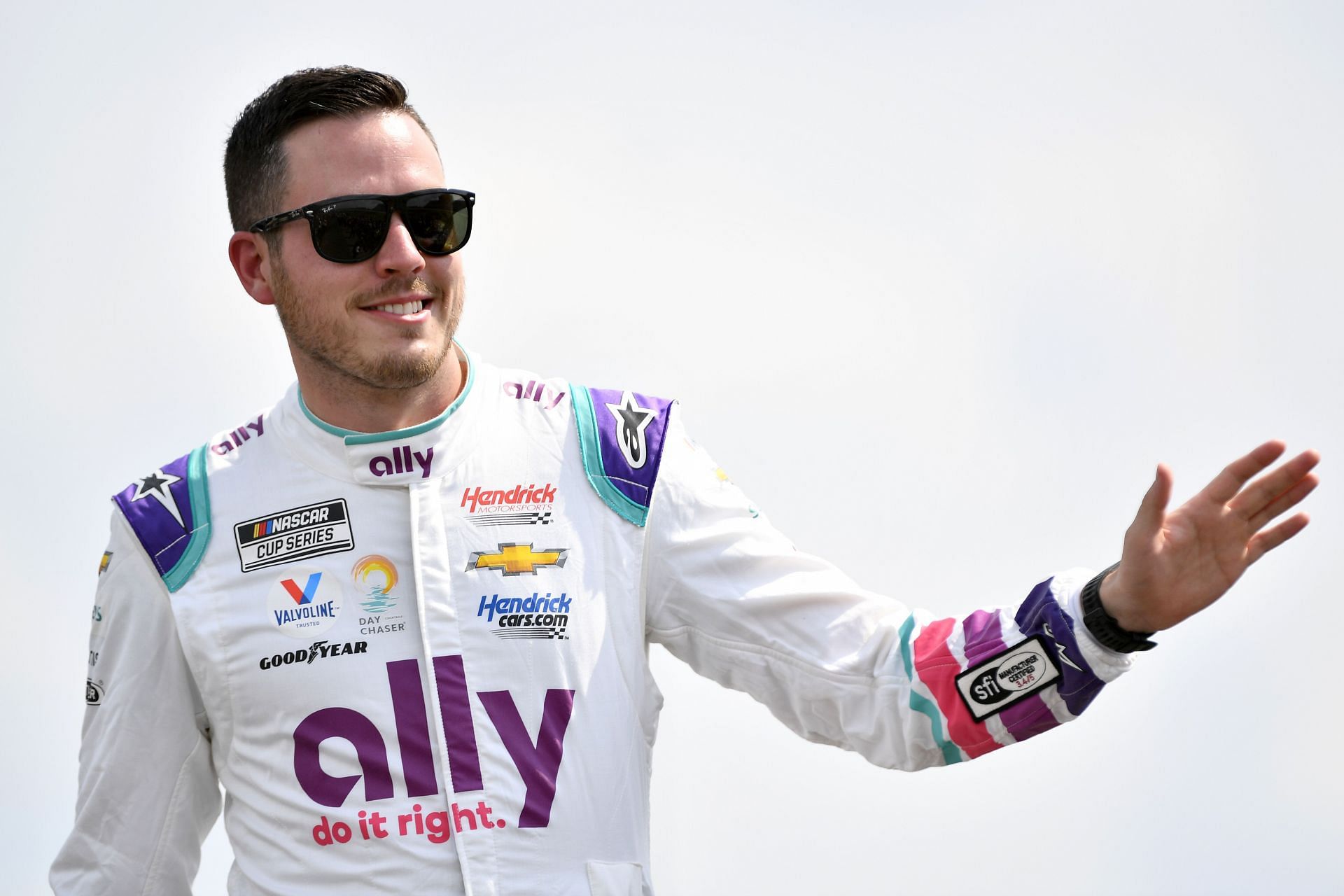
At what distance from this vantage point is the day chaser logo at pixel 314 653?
14.9 ft

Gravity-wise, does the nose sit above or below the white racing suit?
above

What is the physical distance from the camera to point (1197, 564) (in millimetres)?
3859

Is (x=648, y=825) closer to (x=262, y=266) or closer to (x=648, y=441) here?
(x=648, y=441)

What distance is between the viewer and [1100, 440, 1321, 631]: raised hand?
3.82 m

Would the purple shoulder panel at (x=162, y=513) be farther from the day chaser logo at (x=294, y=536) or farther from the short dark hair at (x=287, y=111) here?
the short dark hair at (x=287, y=111)

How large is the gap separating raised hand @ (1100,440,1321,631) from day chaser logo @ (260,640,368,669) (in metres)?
2.09

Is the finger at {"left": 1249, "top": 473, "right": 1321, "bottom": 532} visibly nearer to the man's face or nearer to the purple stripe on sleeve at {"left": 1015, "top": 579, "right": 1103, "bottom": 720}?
the purple stripe on sleeve at {"left": 1015, "top": 579, "right": 1103, "bottom": 720}

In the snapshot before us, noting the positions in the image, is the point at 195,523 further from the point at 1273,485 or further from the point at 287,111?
the point at 1273,485

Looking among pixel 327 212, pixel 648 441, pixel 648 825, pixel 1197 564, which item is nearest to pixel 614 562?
pixel 648 441

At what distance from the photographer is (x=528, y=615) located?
454 cm

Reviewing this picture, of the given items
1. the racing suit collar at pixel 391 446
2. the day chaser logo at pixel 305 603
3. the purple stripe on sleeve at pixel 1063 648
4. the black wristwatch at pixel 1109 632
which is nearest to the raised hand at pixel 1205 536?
the black wristwatch at pixel 1109 632

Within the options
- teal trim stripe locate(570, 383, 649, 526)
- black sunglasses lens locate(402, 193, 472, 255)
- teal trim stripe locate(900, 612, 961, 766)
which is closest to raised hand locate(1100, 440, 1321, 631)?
teal trim stripe locate(900, 612, 961, 766)

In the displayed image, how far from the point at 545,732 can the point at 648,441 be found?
0.90 meters

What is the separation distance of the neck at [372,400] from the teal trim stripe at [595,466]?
394 mm
